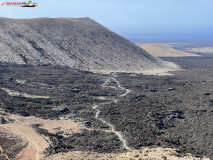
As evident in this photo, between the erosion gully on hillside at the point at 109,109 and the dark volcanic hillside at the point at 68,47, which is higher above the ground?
the dark volcanic hillside at the point at 68,47

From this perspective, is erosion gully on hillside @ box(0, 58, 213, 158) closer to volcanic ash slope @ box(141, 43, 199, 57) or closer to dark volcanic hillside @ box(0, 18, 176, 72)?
dark volcanic hillside @ box(0, 18, 176, 72)

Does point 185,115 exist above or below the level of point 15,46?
below

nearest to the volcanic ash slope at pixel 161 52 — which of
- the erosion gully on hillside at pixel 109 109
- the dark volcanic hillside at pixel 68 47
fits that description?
the dark volcanic hillside at pixel 68 47

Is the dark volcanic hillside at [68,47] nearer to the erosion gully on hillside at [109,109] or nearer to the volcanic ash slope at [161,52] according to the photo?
the erosion gully on hillside at [109,109]

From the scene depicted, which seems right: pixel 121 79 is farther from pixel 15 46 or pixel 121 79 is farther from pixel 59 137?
pixel 59 137

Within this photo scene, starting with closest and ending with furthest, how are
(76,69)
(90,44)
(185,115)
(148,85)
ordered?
(185,115)
(148,85)
(76,69)
(90,44)

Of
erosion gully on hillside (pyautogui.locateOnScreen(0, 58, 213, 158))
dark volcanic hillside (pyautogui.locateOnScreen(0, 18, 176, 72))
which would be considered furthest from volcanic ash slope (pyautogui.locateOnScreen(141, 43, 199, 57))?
erosion gully on hillside (pyautogui.locateOnScreen(0, 58, 213, 158))

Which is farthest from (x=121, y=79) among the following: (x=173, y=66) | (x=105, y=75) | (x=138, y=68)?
(x=173, y=66)
